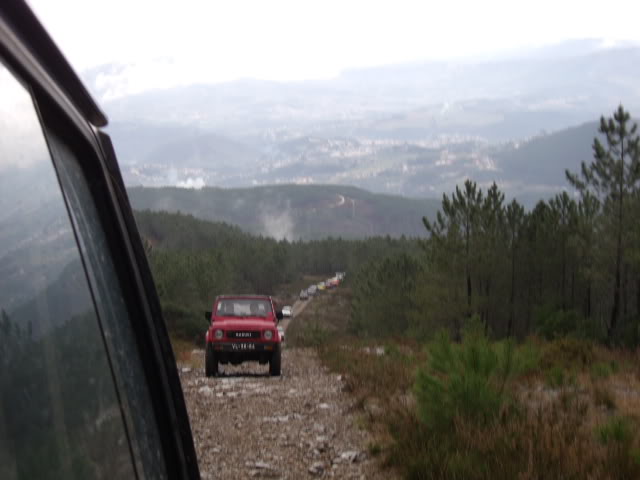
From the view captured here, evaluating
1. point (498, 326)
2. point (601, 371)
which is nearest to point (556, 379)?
point (601, 371)

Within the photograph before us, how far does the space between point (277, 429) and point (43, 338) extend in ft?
27.3

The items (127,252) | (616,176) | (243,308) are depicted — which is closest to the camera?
(127,252)

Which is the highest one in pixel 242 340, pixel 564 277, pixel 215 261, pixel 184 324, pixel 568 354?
pixel 215 261

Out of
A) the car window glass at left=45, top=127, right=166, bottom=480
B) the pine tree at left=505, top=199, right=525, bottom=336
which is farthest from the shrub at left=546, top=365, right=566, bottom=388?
the pine tree at left=505, top=199, right=525, bottom=336

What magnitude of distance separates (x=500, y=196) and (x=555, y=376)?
3593 centimetres

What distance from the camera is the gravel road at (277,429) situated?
748cm

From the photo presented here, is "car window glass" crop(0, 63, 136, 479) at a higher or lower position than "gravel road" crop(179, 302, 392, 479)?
higher

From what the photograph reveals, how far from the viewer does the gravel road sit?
7477 mm

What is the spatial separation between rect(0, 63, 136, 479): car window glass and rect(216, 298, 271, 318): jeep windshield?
1372 cm

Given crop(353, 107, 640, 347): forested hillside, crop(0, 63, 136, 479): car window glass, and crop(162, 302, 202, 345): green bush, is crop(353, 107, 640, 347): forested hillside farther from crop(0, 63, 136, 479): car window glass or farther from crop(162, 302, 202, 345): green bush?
crop(0, 63, 136, 479): car window glass

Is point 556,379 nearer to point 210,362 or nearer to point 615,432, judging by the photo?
point 615,432

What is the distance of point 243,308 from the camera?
15383 millimetres

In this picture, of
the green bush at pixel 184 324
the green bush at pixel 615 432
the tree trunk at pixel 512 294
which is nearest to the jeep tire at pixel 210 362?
the green bush at pixel 615 432

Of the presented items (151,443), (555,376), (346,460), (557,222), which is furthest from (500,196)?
(151,443)
